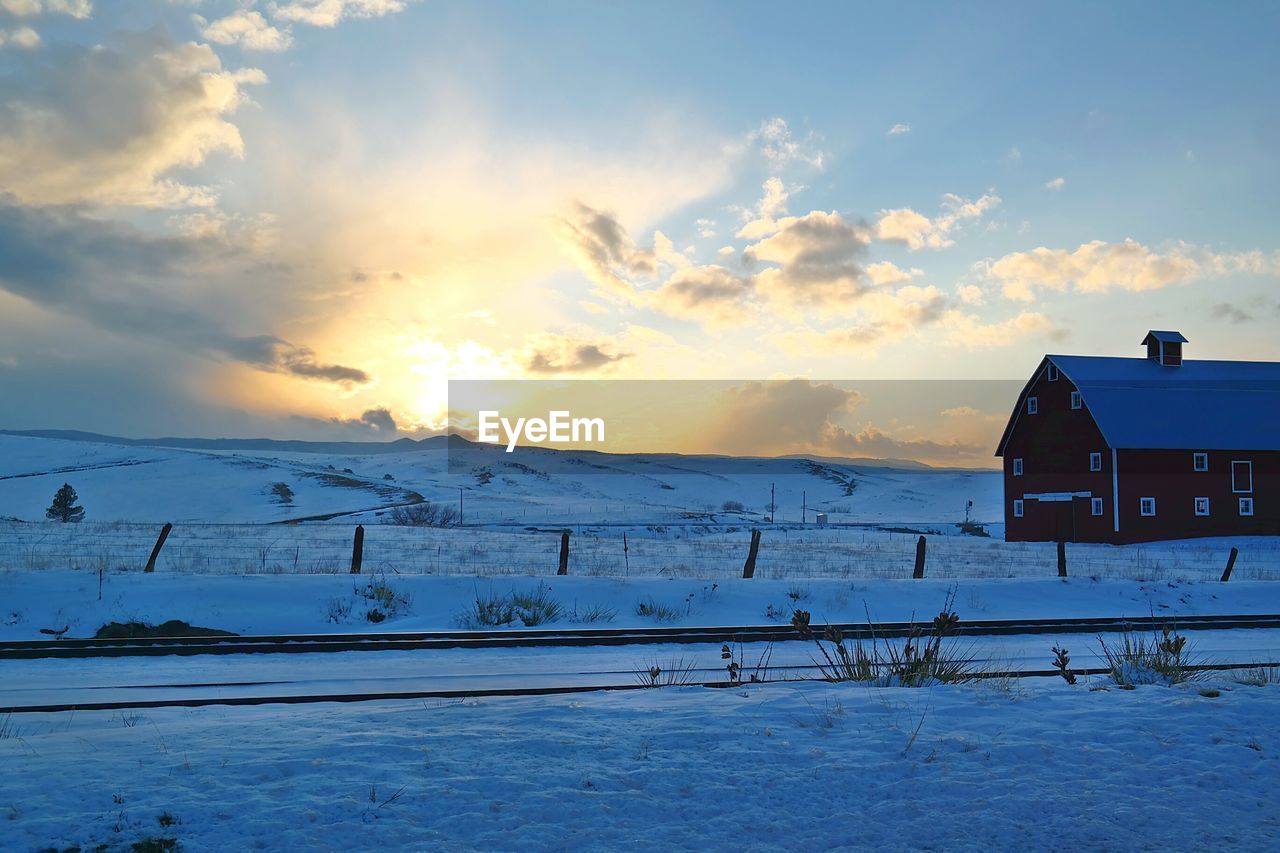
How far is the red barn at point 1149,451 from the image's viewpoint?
4650 cm

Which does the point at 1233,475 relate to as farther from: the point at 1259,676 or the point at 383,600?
the point at 383,600

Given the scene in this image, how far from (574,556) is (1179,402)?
36.7 meters

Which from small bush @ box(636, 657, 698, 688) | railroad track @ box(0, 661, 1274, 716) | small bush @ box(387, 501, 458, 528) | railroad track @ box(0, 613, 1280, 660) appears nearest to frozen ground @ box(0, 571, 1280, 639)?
railroad track @ box(0, 613, 1280, 660)

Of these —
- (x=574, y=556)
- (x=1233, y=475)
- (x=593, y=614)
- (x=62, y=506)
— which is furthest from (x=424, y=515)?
(x=593, y=614)

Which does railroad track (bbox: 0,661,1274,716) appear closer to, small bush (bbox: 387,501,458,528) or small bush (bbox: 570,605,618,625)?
small bush (bbox: 570,605,618,625)

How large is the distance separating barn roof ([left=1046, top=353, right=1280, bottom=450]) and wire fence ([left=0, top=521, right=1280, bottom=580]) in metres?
5.44

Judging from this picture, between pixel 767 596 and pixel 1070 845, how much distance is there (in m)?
14.5

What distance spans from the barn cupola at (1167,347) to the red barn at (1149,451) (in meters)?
1.02

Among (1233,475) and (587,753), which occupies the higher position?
(1233,475)

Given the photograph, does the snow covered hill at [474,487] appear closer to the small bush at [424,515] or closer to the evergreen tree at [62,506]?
the small bush at [424,515]

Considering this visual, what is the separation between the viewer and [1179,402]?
162 ft

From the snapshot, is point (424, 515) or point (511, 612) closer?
point (511, 612)

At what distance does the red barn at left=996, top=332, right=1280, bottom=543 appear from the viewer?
1831 inches

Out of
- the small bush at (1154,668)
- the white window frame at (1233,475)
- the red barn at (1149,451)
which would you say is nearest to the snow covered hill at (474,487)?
the red barn at (1149,451)
